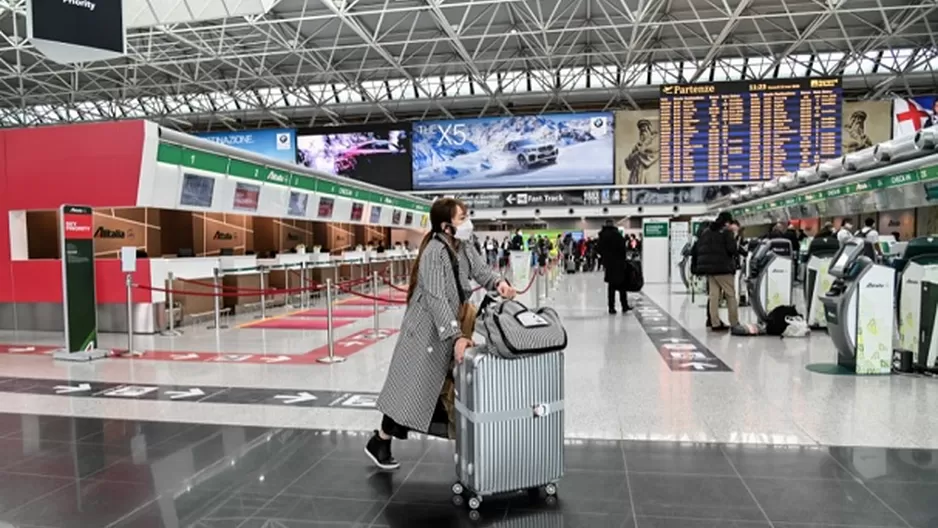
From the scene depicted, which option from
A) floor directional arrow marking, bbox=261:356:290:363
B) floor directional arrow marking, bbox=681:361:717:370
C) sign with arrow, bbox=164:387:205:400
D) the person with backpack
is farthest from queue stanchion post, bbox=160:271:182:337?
the person with backpack

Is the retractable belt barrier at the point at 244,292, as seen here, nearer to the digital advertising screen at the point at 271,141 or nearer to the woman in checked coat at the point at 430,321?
the woman in checked coat at the point at 430,321

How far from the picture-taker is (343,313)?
11.6 m

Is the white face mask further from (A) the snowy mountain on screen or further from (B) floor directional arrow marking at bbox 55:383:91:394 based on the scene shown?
(A) the snowy mountain on screen

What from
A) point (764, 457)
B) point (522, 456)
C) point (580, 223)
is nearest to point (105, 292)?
point (522, 456)

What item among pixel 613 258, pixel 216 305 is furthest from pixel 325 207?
pixel 613 258

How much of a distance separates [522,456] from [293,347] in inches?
216

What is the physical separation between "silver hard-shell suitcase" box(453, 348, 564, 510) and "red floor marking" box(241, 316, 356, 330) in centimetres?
692

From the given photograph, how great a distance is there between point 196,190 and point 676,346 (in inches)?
297

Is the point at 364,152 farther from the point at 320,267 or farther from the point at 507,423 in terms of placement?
the point at 507,423

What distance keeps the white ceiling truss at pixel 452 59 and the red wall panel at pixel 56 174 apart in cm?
883

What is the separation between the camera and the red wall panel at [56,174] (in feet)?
29.0

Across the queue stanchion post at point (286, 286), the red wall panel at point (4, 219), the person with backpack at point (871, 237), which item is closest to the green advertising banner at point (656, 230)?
the person with backpack at point (871, 237)

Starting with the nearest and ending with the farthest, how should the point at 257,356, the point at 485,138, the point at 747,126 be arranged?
the point at 257,356 → the point at 747,126 → the point at 485,138

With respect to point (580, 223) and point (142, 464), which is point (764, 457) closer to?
point (142, 464)
